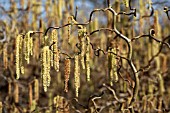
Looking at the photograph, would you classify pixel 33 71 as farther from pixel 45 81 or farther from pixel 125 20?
pixel 45 81

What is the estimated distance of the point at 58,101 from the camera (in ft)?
7.95

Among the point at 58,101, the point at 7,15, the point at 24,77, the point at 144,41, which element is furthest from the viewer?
the point at 144,41

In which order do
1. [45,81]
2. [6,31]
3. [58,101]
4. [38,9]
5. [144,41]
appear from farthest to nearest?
1. [144,41]
2. [38,9]
3. [6,31]
4. [58,101]
5. [45,81]

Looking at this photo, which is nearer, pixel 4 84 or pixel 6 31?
pixel 6 31

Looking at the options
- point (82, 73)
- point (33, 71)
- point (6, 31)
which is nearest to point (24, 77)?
point (33, 71)

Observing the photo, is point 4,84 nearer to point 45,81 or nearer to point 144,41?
point 144,41

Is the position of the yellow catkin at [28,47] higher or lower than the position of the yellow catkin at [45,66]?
higher

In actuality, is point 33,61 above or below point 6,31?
below

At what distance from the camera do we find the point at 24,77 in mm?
4949

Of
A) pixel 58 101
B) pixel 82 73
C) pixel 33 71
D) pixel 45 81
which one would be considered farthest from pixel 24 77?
pixel 45 81

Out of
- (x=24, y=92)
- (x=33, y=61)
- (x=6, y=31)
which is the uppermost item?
(x=6, y=31)

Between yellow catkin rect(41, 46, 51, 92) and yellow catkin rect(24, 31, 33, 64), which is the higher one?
yellow catkin rect(24, 31, 33, 64)

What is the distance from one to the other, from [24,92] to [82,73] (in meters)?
0.81

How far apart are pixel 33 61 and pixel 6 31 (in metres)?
1.24
